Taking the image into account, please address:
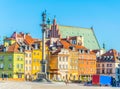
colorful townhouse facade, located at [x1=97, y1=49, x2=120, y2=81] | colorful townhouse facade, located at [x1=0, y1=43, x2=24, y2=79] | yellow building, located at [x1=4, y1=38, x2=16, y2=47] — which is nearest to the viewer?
colorful townhouse facade, located at [x1=0, y1=43, x2=24, y2=79]

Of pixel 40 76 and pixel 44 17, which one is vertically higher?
pixel 44 17

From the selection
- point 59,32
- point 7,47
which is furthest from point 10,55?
point 59,32

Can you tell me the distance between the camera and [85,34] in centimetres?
12362

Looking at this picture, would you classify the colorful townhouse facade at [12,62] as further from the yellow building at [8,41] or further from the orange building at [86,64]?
the orange building at [86,64]

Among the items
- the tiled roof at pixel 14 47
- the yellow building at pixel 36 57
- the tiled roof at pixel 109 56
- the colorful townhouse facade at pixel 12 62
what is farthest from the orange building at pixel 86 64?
the tiled roof at pixel 14 47

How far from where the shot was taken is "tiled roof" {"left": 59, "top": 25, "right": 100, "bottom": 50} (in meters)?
119

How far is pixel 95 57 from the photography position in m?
112

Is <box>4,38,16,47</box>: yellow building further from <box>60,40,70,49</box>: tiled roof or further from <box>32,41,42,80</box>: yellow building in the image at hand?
<box>60,40,70,49</box>: tiled roof

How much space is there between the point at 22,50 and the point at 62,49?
372 inches

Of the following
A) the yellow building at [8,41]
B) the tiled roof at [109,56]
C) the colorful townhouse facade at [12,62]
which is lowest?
the colorful townhouse facade at [12,62]

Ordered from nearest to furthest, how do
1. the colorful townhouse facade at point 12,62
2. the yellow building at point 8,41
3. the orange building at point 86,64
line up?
1. the colorful townhouse facade at point 12,62
2. the yellow building at point 8,41
3. the orange building at point 86,64

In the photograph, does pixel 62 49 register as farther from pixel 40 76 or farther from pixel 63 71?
pixel 40 76

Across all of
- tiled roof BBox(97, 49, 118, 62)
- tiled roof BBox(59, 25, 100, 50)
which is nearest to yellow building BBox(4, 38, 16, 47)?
tiled roof BBox(59, 25, 100, 50)

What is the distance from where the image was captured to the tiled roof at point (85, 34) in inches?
4702
